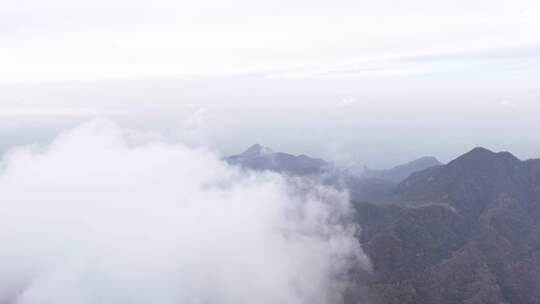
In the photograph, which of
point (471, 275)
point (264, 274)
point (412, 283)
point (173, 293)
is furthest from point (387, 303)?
point (173, 293)

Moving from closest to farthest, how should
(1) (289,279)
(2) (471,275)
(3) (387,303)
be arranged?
(3) (387,303)
(2) (471,275)
(1) (289,279)

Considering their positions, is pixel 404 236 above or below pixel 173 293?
above

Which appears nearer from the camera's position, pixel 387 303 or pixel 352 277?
pixel 387 303

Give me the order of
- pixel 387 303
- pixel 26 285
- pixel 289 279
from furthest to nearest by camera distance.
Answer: pixel 26 285, pixel 289 279, pixel 387 303

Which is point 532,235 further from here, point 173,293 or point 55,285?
point 55,285

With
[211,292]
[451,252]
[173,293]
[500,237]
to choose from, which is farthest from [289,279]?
[500,237]

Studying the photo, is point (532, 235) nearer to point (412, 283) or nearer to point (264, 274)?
point (412, 283)

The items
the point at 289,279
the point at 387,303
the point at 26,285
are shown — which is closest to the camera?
the point at 387,303

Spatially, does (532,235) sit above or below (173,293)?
above

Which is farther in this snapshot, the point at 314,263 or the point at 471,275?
the point at 314,263
